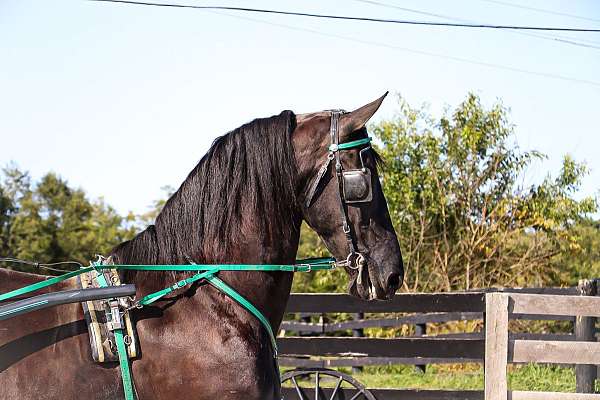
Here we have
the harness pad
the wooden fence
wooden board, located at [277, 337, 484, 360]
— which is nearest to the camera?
the harness pad

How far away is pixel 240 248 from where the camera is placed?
351cm

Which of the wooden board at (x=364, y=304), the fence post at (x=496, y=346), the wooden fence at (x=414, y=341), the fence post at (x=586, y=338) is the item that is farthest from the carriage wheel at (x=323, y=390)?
the fence post at (x=586, y=338)

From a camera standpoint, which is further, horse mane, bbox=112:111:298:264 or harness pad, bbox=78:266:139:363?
horse mane, bbox=112:111:298:264

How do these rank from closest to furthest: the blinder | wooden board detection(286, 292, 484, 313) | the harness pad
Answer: the harness pad
the blinder
wooden board detection(286, 292, 484, 313)

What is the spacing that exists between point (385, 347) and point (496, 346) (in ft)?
3.55

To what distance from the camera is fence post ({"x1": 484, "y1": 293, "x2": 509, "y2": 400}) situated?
21.1ft

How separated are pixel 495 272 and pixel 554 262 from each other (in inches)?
63.0

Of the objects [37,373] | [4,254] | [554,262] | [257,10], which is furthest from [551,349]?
[4,254]

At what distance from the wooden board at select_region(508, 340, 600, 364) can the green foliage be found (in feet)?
53.9

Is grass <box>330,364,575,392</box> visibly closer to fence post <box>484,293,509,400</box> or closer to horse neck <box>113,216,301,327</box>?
fence post <box>484,293,509,400</box>

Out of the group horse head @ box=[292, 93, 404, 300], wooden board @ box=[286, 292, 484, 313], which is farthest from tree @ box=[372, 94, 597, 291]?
horse head @ box=[292, 93, 404, 300]

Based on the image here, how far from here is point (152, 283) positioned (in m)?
3.43

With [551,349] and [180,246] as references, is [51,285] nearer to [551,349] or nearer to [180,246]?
[180,246]

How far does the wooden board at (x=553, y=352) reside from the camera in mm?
6578
